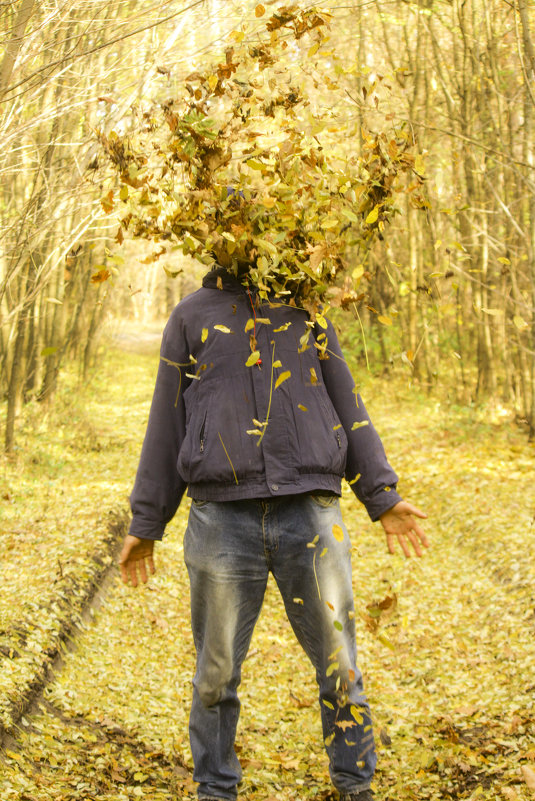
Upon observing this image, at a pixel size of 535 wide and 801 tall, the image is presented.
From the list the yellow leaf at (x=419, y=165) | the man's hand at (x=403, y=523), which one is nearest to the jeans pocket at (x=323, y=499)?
the man's hand at (x=403, y=523)

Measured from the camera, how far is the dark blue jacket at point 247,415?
8.69 ft

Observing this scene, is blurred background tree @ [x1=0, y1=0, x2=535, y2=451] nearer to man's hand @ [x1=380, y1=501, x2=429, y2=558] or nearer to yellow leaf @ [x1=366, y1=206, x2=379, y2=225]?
yellow leaf @ [x1=366, y1=206, x2=379, y2=225]

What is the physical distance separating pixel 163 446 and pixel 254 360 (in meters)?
0.55

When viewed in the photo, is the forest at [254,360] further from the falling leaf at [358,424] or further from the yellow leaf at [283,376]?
the falling leaf at [358,424]

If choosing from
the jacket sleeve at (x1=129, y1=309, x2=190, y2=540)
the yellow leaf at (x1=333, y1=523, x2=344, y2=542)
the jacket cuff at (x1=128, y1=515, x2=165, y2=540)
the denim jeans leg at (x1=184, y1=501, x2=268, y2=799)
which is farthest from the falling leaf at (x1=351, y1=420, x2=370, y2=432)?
the jacket cuff at (x1=128, y1=515, x2=165, y2=540)

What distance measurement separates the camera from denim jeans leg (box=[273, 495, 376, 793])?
8.86 feet

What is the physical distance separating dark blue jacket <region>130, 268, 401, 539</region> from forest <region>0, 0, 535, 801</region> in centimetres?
14

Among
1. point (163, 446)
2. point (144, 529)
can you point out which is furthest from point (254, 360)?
point (144, 529)

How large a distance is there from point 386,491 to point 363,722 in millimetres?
846

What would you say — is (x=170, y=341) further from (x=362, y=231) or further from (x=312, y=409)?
(x=362, y=231)

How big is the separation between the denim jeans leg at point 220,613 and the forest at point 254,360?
0.51m

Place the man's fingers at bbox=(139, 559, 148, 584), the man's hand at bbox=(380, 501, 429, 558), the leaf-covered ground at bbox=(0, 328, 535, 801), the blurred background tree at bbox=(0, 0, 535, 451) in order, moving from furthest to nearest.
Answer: the blurred background tree at bbox=(0, 0, 535, 451)
the leaf-covered ground at bbox=(0, 328, 535, 801)
the man's fingers at bbox=(139, 559, 148, 584)
the man's hand at bbox=(380, 501, 429, 558)

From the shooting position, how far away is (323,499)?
108 inches

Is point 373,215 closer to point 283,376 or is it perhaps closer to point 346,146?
point 283,376
